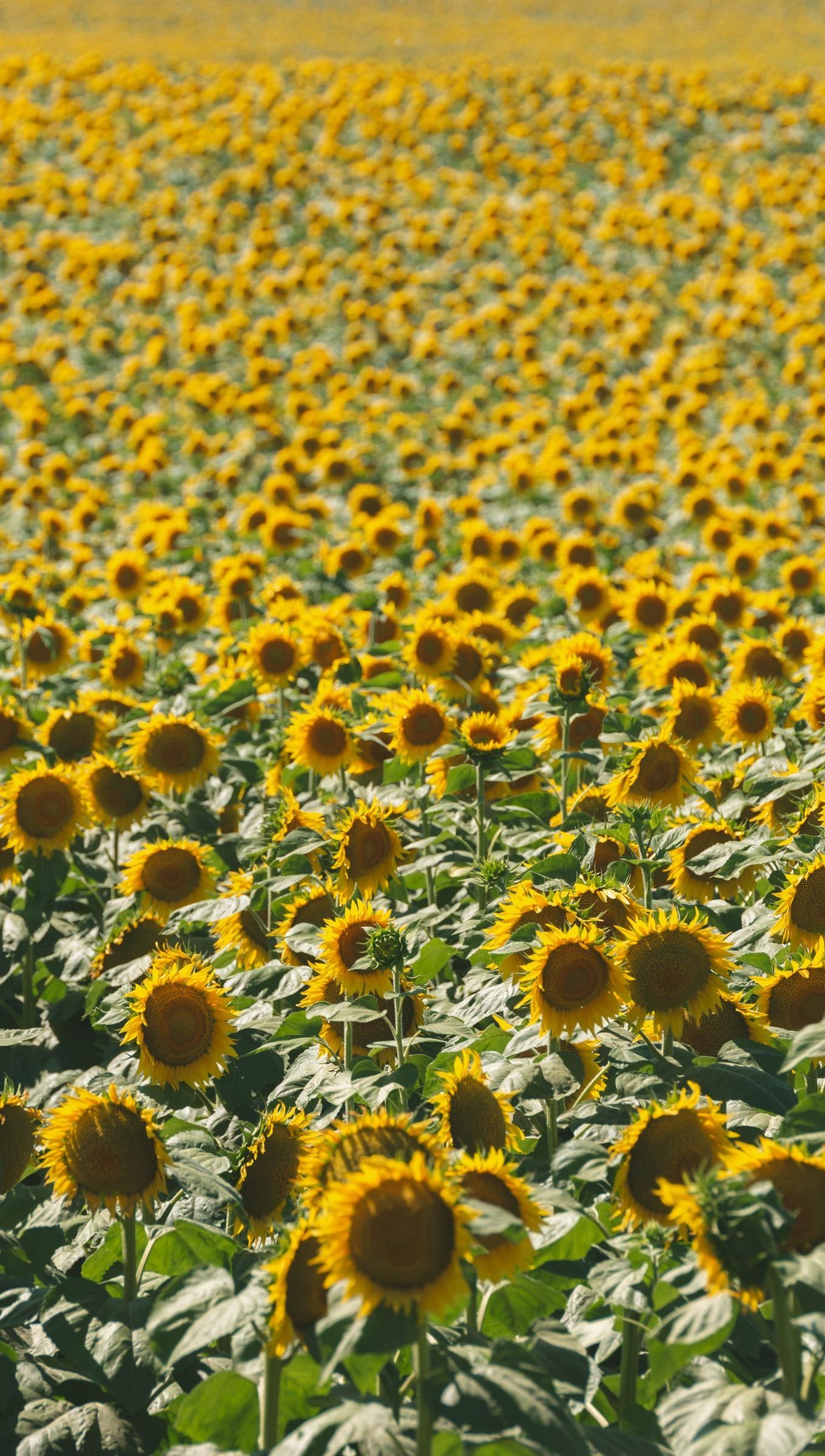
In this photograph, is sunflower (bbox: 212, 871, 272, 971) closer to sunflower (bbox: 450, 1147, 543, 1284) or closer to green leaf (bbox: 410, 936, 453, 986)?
green leaf (bbox: 410, 936, 453, 986)

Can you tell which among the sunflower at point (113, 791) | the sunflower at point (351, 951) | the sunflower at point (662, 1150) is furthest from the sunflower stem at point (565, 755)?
the sunflower at point (662, 1150)

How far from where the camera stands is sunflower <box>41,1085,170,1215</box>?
2486mm

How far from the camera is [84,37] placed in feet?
106

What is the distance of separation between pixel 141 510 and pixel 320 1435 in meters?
7.34

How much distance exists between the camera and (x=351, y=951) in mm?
3049

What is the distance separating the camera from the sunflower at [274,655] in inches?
197

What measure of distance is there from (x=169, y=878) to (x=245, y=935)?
454 millimetres

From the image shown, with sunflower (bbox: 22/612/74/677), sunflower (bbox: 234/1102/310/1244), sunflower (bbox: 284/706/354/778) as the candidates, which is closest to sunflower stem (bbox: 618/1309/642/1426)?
sunflower (bbox: 234/1102/310/1244)

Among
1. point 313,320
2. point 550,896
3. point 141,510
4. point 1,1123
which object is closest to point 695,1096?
point 550,896

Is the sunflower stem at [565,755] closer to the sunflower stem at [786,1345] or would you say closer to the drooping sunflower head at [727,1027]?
the drooping sunflower head at [727,1027]

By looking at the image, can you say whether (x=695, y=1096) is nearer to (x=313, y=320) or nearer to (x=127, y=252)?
(x=313, y=320)

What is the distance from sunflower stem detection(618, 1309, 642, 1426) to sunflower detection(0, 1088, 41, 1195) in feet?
4.37

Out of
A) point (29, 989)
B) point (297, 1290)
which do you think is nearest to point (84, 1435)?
point (297, 1290)

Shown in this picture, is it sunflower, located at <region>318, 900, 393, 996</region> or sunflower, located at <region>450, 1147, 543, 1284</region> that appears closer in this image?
sunflower, located at <region>450, 1147, 543, 1284</region>
